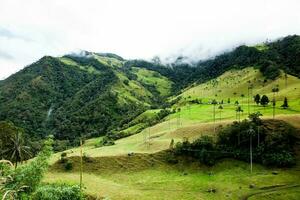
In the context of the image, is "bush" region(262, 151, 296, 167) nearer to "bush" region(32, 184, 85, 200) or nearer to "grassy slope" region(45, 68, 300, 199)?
"grassy slope" region(45, 68, 300, 199)

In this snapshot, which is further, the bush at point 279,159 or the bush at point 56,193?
the bush at point 279,159

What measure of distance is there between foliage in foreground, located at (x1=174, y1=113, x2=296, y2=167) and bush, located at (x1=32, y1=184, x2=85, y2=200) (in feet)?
318

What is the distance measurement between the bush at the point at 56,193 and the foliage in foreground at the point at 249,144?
318 feet

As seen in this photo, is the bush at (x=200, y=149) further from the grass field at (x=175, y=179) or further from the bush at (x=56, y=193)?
the bush at (x=56, y=193)

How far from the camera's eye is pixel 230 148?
137 meters

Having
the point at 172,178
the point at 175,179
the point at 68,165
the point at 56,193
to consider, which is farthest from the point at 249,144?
the point at 56,193

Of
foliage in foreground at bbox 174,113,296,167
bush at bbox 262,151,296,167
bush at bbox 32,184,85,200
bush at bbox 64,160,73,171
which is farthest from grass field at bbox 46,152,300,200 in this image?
bush at bbox 32,184,85,200

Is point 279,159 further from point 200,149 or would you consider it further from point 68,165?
point 68,165

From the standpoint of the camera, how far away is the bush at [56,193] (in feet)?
104

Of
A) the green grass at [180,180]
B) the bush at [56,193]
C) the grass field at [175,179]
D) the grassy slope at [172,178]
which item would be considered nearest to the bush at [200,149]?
the grass field at [175,179]

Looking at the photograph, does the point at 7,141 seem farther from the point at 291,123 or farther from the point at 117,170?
the point at 291,123

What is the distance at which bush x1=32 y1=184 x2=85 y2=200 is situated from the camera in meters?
31.8

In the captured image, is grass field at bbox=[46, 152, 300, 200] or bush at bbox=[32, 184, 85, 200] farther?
grass field at bbox=[46, 152, 300, 200]

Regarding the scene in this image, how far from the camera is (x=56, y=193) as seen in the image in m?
36.4
